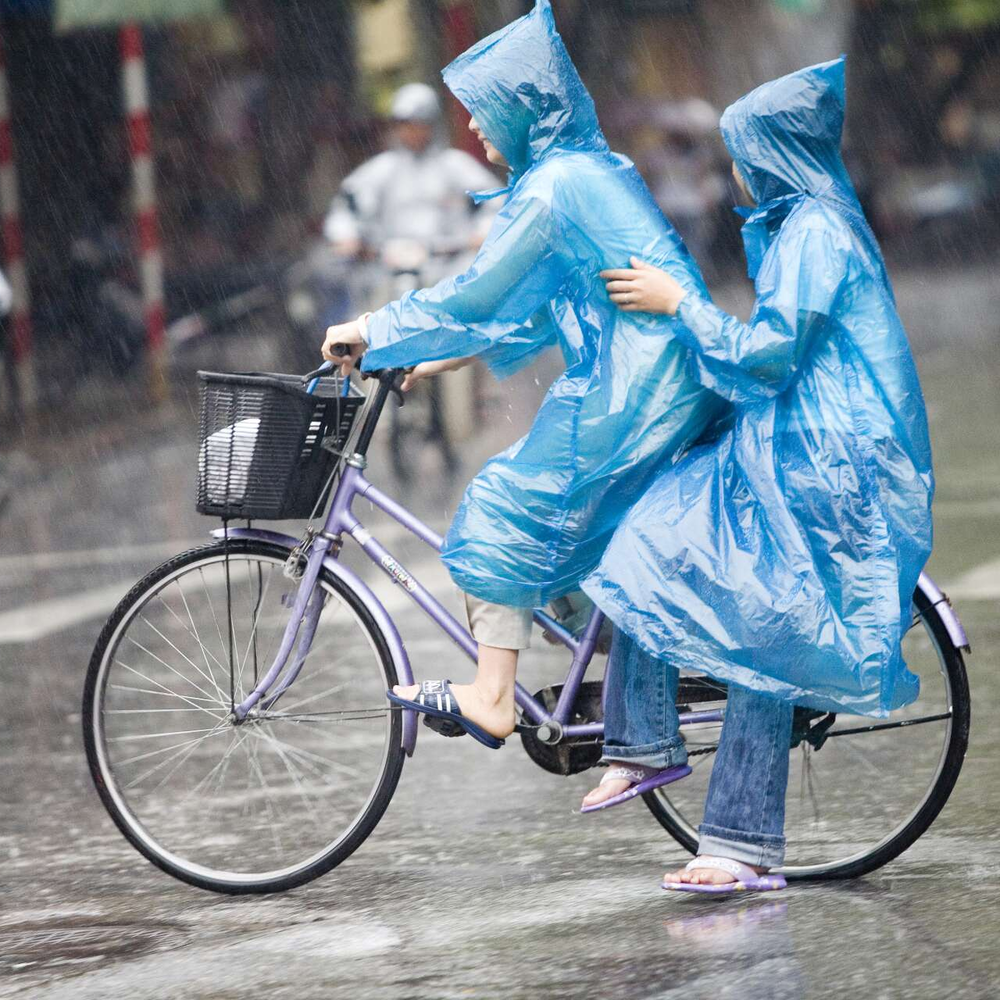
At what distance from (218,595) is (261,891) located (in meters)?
0.85

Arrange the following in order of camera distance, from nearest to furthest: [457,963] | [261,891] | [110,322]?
1. [457,963]
2. [261,891]
3. [110,322]

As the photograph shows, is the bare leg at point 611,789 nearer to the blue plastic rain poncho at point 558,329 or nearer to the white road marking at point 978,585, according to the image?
the blue plastic rain poncho at point 558,329

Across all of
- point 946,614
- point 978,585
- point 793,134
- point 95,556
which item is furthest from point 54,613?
point 793,134

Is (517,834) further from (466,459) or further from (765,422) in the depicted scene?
(466,459)

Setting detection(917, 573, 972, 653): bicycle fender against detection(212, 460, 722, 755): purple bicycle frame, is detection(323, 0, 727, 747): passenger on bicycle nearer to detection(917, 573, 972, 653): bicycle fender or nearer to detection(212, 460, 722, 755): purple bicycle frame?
detection(212, 460, 722, 755): purple bicycle frame

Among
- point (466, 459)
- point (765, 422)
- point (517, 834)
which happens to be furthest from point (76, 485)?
point (765, 422)

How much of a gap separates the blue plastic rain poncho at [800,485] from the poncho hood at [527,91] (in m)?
0.35

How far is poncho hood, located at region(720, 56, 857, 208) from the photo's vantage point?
4.10 m

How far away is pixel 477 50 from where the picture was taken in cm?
427

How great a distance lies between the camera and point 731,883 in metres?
4.26

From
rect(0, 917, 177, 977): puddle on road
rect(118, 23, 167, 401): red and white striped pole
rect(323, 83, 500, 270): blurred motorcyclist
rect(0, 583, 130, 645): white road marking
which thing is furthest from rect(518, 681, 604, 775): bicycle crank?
rect(118, 23, 167, 401): red and white striped pole

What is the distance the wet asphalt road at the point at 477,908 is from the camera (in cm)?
387

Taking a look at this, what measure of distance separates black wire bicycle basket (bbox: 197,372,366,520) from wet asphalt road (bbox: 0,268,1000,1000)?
2.42ft

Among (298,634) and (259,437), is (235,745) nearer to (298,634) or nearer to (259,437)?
(298,634)
